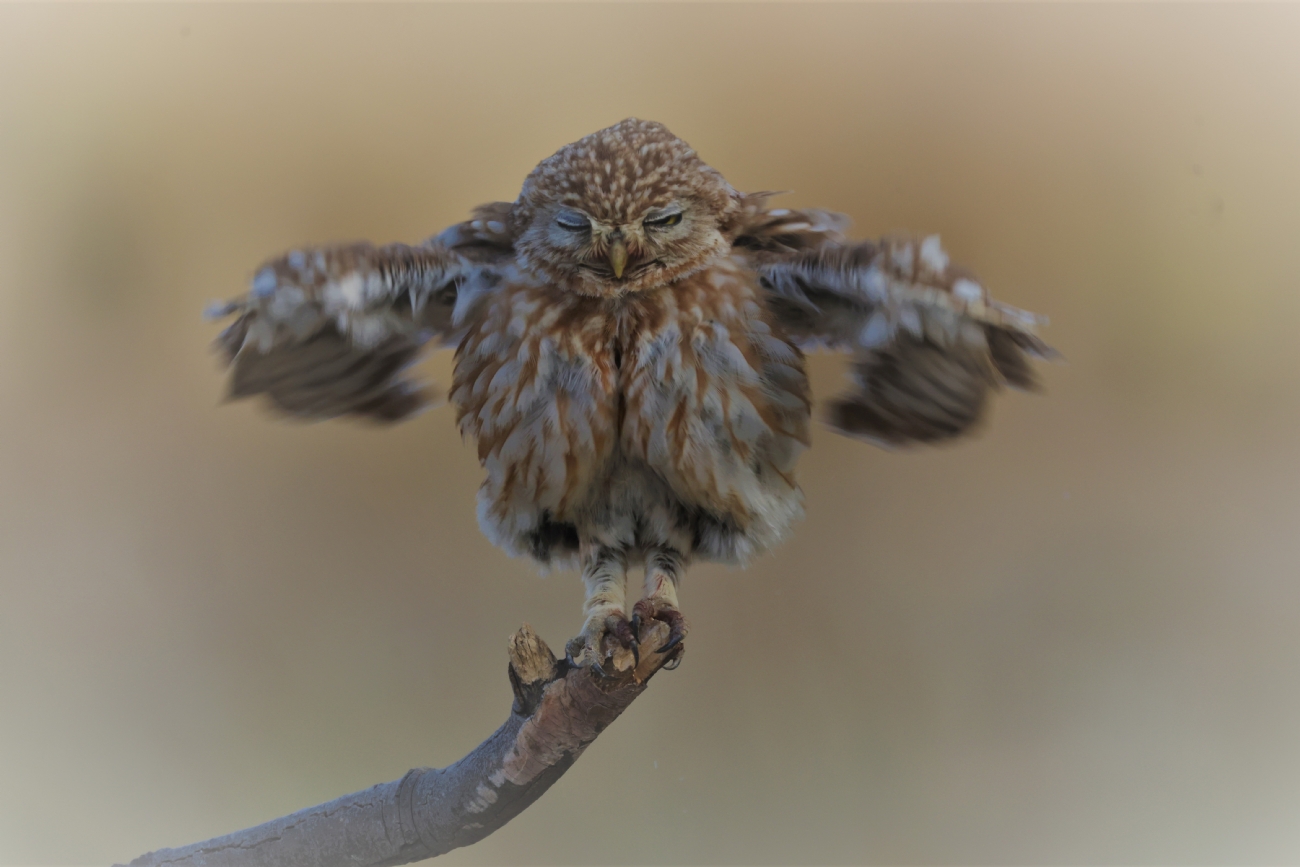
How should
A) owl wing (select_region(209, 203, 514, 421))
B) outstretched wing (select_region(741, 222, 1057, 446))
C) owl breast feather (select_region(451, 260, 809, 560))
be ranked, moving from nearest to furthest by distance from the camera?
outstretched wing (select_region(741, 222, 1057, 446)) → owl wing (select_region(209, 203, 514, 421)) → owl breast feather (select_region(451, 260, 809, 560))

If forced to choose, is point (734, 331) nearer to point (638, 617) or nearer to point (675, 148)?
point (675, 148)

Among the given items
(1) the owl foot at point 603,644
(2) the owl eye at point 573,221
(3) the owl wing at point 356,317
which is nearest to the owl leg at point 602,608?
(1) the owl foot at point 603,644

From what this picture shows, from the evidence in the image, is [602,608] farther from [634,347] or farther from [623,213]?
[623,213]

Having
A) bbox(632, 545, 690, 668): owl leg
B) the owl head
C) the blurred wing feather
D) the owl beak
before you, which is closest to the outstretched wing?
the blurred wing feather

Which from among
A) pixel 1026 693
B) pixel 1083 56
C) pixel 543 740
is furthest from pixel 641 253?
pixel 1026 693

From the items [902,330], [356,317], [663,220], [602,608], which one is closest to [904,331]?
[902,330]

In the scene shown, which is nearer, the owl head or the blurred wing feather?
the blurred wing feather

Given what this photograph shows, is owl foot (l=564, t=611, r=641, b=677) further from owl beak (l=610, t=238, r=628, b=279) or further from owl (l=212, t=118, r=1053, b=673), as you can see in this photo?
owl beak (l=610, t=238, r=628, b=279)
